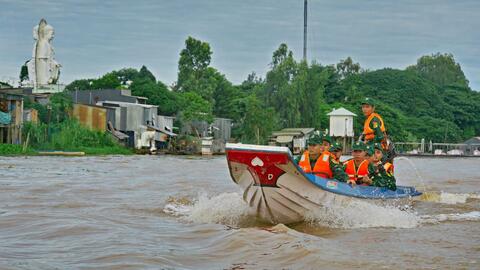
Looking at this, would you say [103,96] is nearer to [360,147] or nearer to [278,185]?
[360,147]

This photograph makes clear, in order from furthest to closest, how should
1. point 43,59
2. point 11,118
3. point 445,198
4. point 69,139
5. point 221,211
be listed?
point 43,59, point 69,139, point 11,118, point 445,198, point 221,211

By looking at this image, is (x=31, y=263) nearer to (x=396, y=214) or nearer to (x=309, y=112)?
(x=396, y=214)

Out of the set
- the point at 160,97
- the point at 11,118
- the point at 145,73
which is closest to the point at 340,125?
the point at 160,97

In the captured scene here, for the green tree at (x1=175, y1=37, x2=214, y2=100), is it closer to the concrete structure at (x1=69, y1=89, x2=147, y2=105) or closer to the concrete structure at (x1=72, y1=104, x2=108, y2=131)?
the concrete structure at (x1=69, y1=89, x2=147, y2=105)

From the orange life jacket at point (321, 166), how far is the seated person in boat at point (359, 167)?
3.03ft

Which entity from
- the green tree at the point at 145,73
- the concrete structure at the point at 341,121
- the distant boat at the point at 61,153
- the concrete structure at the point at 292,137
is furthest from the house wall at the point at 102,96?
the concrete structure at the point at 341,121

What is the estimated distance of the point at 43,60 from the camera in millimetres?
47531

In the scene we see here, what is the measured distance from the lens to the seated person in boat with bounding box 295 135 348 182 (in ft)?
35.1

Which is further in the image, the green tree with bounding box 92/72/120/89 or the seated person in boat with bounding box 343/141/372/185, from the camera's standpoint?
the green tree with bounding box 92/72/120/89

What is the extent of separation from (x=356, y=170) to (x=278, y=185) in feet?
8.69

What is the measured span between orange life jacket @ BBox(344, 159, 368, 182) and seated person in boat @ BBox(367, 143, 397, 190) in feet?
0.44

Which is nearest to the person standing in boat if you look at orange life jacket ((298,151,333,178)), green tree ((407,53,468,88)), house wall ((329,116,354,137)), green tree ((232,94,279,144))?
orange life jacket ((298,151,333,178))

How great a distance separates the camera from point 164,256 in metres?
7.48

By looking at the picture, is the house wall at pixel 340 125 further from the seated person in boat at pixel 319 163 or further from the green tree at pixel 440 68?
the seated person in boat at pixel 319 163
